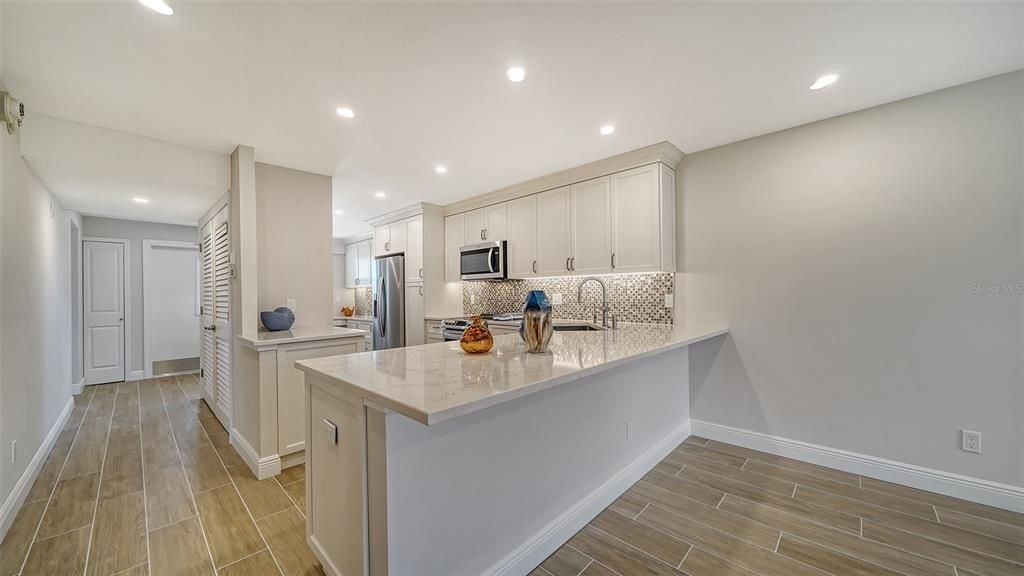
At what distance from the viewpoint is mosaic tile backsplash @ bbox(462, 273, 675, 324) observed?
322cm

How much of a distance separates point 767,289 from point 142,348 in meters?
7.53

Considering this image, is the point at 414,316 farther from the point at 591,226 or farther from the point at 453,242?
the point at 591,226

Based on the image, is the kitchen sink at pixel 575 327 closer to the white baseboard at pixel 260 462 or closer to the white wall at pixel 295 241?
the white wall at pixel 295 241

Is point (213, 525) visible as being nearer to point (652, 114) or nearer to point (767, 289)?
point (652, 114)

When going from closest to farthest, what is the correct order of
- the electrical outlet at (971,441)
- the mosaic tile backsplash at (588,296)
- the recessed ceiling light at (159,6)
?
the recessed ceiling light at (159,6)
the electrical outlet at (971,441)
the mosaic tile backsplash at (588,296)

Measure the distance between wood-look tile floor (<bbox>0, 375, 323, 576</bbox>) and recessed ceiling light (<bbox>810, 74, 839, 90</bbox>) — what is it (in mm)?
3472

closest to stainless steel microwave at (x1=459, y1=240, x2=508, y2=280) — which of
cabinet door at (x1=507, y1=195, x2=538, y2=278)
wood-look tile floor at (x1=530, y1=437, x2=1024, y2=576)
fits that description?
cabinet door at (x1=507, y1=195, x2=538, y2=278)

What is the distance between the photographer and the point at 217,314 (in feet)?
11.3

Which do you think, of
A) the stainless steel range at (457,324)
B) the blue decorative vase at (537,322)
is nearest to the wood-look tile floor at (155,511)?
the blue decorative vase at (537,322)

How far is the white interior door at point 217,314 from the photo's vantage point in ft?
10.1

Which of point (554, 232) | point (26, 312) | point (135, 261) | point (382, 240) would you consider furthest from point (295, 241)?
point (135, 261)

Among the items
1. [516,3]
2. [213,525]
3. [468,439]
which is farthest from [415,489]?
[516,3]

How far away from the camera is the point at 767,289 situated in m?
2.70

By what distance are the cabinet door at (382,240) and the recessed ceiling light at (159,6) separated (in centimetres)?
376
